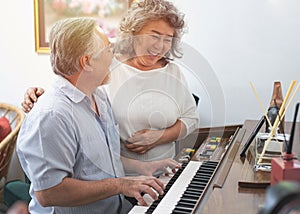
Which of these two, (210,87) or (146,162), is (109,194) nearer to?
(146,162)

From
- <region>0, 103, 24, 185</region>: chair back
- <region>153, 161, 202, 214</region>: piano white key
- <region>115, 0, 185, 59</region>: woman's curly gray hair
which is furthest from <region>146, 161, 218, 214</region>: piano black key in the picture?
<region>0, 103, 24, 185</region>: chair back

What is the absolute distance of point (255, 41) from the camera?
2684 mm

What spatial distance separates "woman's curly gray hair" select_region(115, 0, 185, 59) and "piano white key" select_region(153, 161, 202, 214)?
20.4 inches

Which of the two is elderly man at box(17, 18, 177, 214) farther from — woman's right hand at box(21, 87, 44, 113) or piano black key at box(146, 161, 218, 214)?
woman's right hand at box(21, 87, 44, 113)

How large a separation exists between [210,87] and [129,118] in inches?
40.6

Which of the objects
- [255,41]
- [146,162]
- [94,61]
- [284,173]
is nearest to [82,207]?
[146,162]

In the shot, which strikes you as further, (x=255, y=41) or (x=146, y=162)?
(x=255, y=41)

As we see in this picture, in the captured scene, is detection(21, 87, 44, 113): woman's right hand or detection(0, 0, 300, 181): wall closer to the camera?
detection(21, 87, 44, 113): woman's right hand

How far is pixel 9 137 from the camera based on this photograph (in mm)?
2840

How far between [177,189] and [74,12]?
1.82m

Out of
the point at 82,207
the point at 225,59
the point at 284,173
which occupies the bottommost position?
the point at 82,207

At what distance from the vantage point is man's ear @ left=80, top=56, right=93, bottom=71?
1.41 meters

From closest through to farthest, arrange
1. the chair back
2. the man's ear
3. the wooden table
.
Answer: the wooden table → the man's ear → the chair back

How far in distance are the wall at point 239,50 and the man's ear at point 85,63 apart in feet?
3.99
